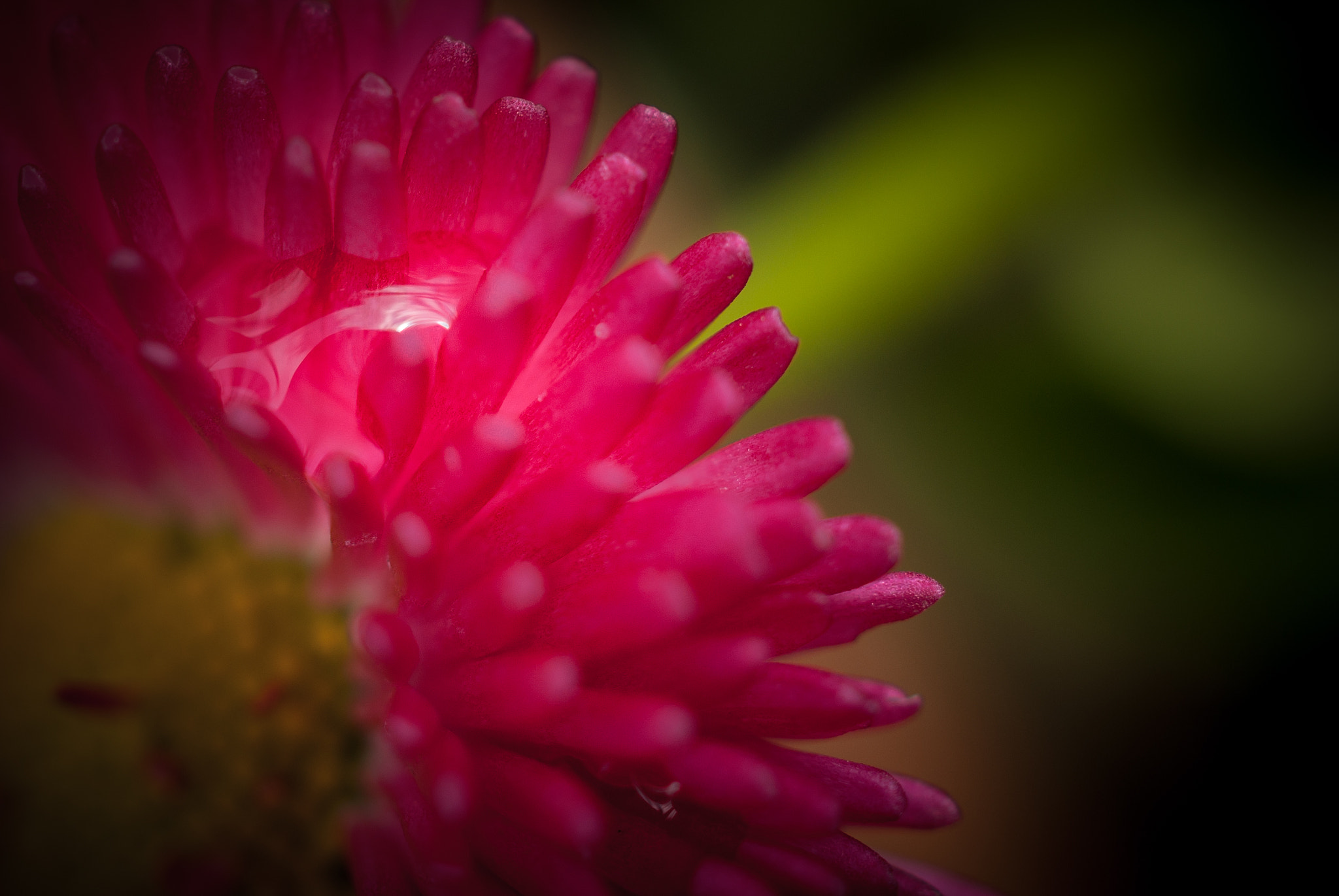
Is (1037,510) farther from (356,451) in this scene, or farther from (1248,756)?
(356,451)

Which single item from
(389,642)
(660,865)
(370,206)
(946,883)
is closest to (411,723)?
(389,642)

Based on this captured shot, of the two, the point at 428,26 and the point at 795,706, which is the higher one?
the point at 428,26

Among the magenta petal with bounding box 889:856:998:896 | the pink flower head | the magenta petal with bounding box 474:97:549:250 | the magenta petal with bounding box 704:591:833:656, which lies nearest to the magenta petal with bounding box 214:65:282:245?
the pink flower head

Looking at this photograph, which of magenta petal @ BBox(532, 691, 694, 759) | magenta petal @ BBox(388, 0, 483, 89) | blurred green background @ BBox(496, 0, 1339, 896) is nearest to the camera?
magenta petal @ BBox(532, 691, 694, 759)

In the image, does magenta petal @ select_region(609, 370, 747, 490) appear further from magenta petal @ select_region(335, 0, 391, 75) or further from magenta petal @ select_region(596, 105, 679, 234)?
magenta petal @ select_region(335, 0, 391, 75)

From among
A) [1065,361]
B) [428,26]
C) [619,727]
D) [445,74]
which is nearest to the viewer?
[619,727]

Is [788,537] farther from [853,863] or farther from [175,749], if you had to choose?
[175,749]

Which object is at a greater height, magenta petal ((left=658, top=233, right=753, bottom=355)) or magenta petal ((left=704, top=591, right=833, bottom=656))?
magenta petal ((left=658, top=233, right=753, bottom=355))
